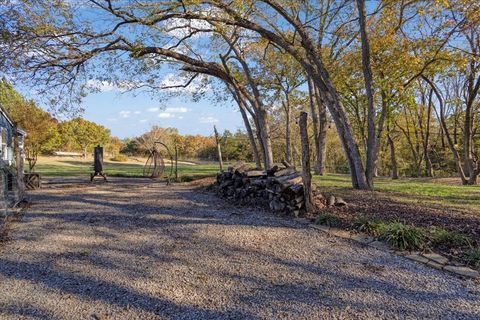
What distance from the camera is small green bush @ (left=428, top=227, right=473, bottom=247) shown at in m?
3.62

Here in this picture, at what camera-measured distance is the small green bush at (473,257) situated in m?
3.14

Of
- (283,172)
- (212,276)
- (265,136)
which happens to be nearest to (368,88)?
(283,172)

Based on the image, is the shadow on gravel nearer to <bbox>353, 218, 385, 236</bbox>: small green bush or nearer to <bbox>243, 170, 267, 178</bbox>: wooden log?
<bbox>353, 218, 385, 236</bbox>: small green bush

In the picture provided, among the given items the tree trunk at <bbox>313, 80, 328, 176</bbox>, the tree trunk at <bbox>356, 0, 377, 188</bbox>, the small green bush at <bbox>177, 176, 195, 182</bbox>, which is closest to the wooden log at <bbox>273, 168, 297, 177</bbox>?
the tree trunk at <bbox>356, 0, 377, 188</bbox>

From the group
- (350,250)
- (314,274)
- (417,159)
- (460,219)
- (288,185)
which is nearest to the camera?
(314,274)

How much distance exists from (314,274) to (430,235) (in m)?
1.80

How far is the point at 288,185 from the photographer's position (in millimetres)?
5703

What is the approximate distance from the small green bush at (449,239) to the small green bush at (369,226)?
0.58 meters

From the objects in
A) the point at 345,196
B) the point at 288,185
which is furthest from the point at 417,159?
the point at 288,185

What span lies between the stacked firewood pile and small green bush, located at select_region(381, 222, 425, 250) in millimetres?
1714

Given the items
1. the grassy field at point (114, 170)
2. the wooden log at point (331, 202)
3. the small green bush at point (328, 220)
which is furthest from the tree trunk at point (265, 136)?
the small green bush at point (328, 220)

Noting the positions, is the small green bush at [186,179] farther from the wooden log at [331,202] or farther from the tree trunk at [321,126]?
the wooden log at [331,202]

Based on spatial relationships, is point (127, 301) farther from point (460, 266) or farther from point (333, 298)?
point (460, 266)

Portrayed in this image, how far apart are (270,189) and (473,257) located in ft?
11.5
